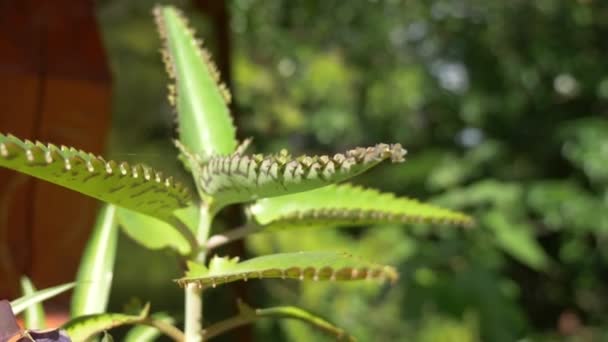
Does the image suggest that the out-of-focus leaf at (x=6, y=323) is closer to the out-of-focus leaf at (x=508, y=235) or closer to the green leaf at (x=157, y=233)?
the green leaf at (x=157, y=233)

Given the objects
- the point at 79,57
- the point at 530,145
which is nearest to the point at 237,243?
the point at 79,57

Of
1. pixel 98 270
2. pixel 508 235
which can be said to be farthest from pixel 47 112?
pixel 508 235

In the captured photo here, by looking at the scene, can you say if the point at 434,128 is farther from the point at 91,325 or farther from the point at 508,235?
the point at 91,325

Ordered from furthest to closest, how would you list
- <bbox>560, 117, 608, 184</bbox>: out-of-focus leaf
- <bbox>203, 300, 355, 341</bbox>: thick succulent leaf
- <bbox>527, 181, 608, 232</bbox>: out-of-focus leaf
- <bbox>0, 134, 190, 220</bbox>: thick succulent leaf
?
<bbox>560, 117, 608, 184</bbox>: out-of-focus leaf, <bbox>527, 181, 608, 232</bbox>: out-of-focus leaf, <bbox>203, 300, 355, 341</bbox>: thick succulent leaf, <bbox>0, 134, 190, 220</bbox>: thick succulent leaf

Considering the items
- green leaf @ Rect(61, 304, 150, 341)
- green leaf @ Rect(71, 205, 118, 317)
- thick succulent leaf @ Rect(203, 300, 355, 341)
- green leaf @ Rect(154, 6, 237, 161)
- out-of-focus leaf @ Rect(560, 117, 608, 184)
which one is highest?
out-of-focus leaf @ Rect(560, 117, 608, 184)

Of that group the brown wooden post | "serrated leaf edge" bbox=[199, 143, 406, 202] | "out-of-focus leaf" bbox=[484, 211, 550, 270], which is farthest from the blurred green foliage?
"serrated leaf edge" bbox=[199, 143, 406, 202]

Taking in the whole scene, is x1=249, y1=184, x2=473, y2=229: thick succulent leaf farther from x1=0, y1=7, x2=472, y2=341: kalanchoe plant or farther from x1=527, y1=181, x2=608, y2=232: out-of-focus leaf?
x1=527, y1=181, x2=608, y2=232: out-of-focus leaf

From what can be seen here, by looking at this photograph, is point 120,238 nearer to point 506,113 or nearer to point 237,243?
point 237,243

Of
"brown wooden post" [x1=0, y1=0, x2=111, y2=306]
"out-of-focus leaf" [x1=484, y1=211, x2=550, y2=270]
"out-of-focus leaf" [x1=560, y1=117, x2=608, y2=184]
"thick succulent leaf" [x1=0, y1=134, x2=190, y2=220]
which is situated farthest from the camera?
"out-of-focus leaf" [x1=560, y1=117, x2=608, y2=184]
